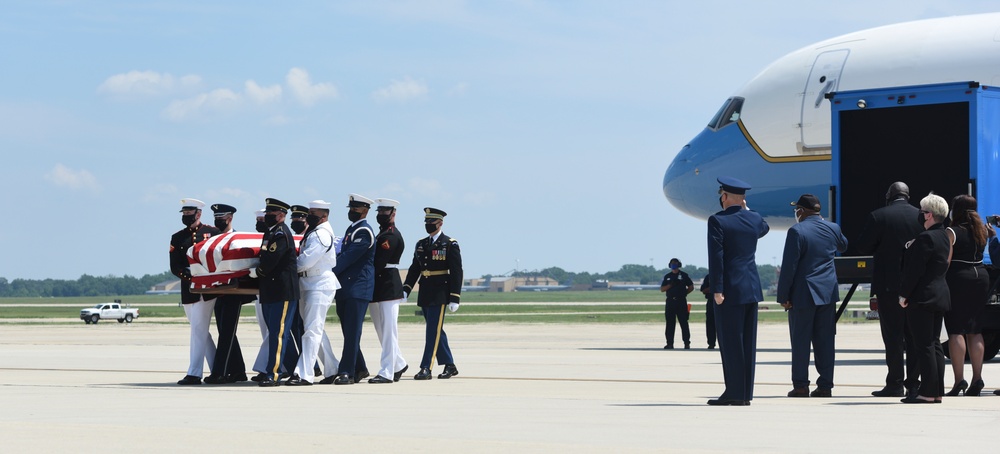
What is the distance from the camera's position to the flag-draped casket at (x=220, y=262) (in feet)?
46.6

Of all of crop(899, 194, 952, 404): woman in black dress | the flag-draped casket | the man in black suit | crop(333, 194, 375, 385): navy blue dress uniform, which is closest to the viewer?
crop(899, 194, 952, 404): woman in black dress

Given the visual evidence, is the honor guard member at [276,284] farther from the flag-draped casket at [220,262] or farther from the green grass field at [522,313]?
the green grass field at [522,313]

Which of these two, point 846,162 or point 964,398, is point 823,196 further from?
point 964,398

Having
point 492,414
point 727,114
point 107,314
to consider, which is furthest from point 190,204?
point 107,314

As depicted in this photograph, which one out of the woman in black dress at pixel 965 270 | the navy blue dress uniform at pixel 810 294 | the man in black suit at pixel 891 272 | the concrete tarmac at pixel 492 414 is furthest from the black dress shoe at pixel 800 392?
the woman in black dress at pixel 965 270

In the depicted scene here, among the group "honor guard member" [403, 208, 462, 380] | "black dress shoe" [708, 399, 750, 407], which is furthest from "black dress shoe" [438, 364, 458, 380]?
"black dress shoe" [708, 399, 750, 407]

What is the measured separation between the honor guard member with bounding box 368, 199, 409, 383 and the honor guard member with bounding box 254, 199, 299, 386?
3.44 feet

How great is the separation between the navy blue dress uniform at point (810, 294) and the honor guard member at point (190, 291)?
234 inches

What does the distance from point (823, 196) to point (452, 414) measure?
12.9m

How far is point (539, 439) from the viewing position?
346 inches

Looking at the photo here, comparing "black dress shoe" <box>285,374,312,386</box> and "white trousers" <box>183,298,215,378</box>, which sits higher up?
"white trousers" <box>183,298,215,378</box>

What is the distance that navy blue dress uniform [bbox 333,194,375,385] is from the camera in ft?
47.6

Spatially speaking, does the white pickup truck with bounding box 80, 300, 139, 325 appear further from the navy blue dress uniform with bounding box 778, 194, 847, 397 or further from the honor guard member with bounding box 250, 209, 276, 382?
the navy blue dress uniform with bounding box 778, 194, 847, 397

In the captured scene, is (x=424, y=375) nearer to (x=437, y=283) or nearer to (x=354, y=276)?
(x=437, y=283)
